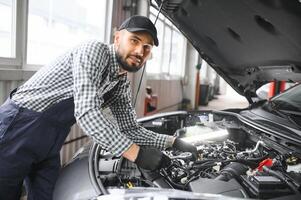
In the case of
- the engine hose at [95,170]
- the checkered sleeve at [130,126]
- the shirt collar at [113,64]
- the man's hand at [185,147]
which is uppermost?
the shirt collar at [113,64]

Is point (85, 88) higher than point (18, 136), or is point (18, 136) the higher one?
point (85, 88)

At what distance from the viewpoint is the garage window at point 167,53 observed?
240 inches

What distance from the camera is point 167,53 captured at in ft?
23.6

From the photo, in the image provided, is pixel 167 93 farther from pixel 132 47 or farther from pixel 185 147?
pixel 132 47

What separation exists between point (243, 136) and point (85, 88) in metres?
1.20

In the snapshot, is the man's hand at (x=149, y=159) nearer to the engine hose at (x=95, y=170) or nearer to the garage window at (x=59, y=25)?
the engine hose at (x=95, y=170)

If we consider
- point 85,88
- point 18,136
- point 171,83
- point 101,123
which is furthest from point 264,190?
point 171,83

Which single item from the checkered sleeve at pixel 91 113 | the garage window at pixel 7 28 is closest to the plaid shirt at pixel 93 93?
the checkered sleeve at pixel 91 113

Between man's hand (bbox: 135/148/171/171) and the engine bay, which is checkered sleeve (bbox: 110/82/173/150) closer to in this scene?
the engine bay

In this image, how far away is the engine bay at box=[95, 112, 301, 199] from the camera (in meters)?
1.22

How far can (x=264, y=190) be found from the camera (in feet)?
3.88

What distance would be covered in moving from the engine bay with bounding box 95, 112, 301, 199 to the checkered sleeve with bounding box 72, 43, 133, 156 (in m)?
0.24

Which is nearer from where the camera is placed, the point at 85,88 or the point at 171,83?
the point at 85,88

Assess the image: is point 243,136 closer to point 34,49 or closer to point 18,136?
point 18,136
